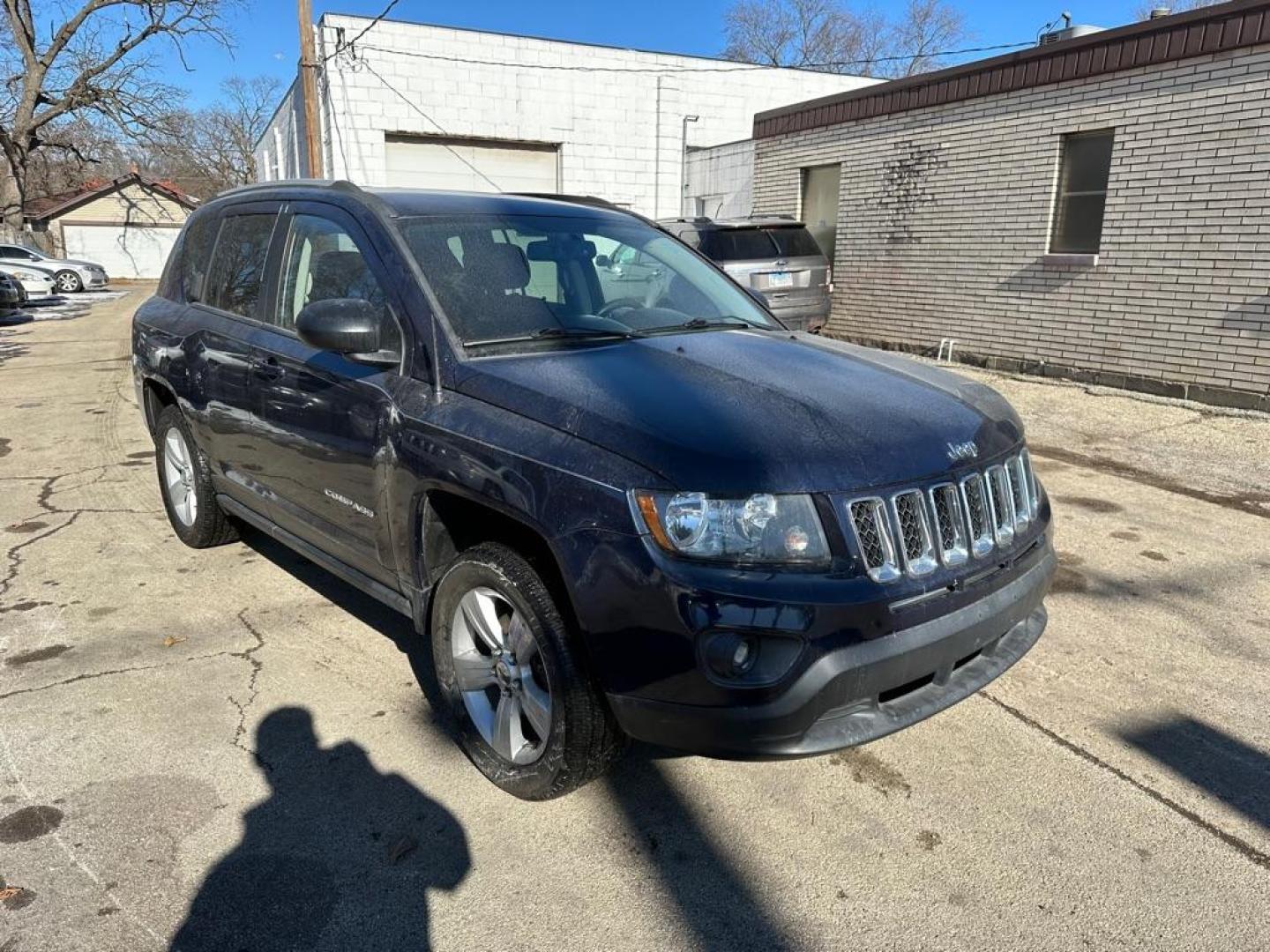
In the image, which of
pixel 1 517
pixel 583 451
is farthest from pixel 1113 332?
pixel 1 517

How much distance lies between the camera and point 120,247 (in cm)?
4731

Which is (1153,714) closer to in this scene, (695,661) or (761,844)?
(761,844)

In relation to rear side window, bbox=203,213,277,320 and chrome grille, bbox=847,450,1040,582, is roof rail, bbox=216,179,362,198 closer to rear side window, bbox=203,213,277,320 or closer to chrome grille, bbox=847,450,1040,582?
rear side window, bbox=203,213,277,320

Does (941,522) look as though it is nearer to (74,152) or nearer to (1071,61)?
(1071,61)

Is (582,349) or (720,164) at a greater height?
(720,164)

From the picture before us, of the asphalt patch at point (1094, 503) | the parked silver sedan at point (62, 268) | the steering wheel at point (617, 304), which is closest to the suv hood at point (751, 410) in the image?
the steering wheel at point (617, 304)

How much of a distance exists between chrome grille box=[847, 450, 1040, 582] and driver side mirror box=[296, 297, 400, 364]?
1693mm

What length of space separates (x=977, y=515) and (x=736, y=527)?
830 mm

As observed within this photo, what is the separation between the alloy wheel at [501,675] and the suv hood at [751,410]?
2.14ft

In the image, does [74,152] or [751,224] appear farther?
[74,152]

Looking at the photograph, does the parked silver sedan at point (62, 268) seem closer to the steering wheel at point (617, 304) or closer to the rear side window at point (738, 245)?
the rear side window at point (738, 245)

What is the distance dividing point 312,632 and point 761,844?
2316mm

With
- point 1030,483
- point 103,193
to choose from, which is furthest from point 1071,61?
point 103,193

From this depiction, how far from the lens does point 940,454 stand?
253 centimetres
